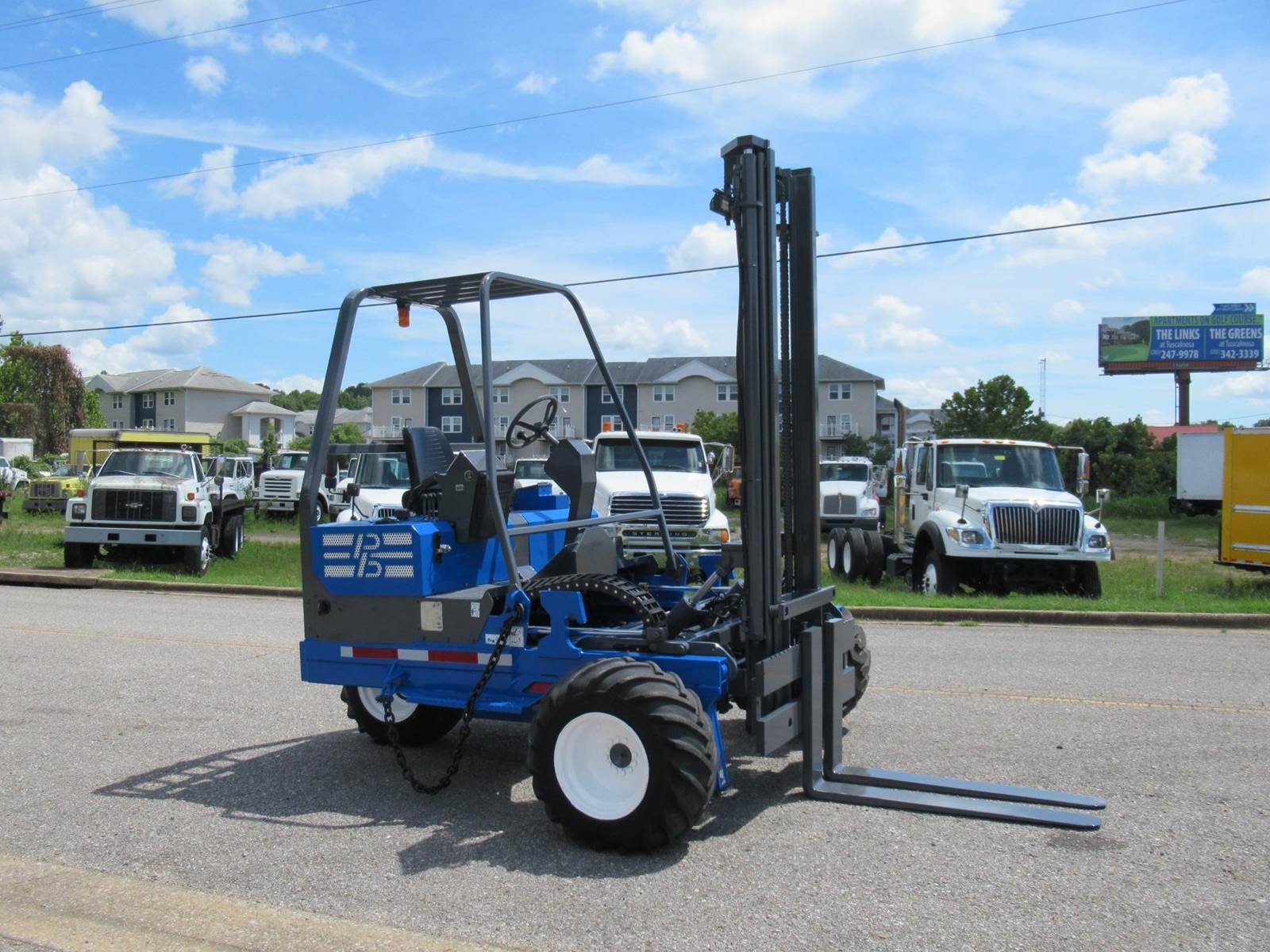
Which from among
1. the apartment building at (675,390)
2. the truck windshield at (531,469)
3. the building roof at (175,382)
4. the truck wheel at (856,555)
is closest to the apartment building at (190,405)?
the building roof at (175,382)

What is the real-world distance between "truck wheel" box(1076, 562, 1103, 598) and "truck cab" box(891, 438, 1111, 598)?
1cm

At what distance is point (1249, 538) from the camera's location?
15.9 meters

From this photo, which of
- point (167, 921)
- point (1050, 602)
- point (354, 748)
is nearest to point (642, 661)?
point (167, 921)

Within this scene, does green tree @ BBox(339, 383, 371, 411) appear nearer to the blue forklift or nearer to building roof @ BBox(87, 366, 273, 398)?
building roof @ BBox(87, 366, 273, 398)

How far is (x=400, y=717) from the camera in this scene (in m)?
6.70

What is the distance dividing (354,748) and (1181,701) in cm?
575

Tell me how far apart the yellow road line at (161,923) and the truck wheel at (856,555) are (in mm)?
13442

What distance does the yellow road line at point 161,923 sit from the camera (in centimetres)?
403

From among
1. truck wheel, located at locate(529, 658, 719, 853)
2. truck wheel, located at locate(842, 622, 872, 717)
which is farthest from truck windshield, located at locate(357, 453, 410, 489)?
truck wheel, located at locate(529, 658, 719, 853)

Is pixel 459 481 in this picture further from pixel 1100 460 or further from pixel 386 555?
pixel 1100 460

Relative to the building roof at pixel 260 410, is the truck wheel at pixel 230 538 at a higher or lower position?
lower

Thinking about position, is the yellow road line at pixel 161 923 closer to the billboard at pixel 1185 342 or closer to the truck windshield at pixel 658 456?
the truck windshield at pixel 658 456

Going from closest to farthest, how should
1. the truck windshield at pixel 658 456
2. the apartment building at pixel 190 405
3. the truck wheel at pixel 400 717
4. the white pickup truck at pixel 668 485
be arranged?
1. the truck wheel at pixel 400 717
2. the white pickup truck at pixel 668 485
3. the truck windshield at pixel 658 456
4. the apartment building at pixel 190 405

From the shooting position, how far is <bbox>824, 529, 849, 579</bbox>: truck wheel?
17.5 m
